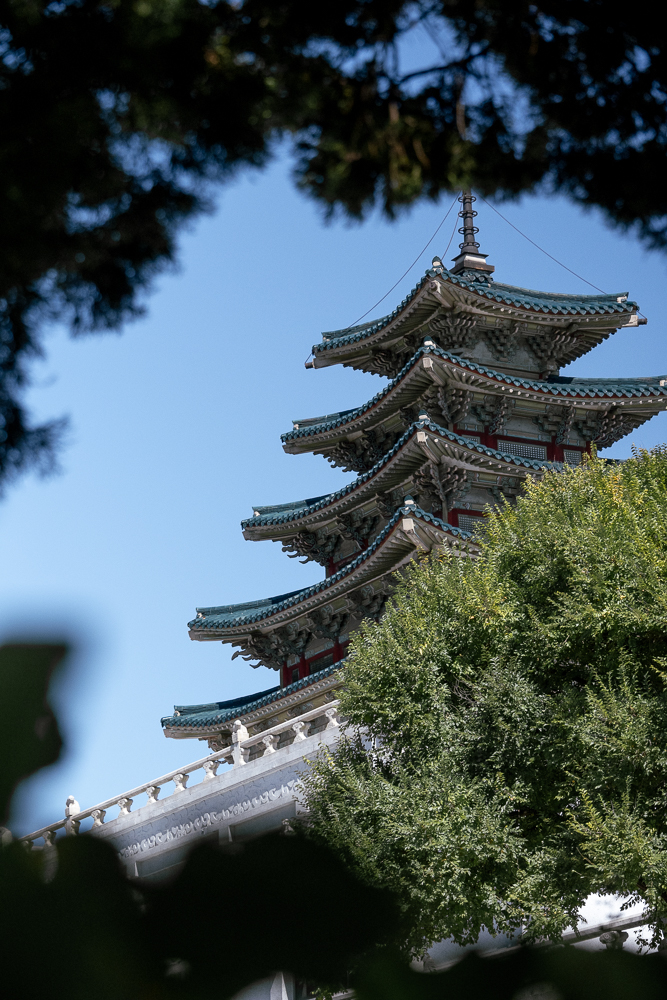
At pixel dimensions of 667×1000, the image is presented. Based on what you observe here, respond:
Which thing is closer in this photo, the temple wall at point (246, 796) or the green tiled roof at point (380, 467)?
the temple wall at point (246, 796)

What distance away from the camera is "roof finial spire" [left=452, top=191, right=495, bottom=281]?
106ft

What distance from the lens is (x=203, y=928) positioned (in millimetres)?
1442

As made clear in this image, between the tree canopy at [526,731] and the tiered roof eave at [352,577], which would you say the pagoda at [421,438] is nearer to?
the tiered roof eave at [352,577]

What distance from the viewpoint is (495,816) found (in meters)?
13.9

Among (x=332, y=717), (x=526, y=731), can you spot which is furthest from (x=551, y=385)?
(x=526, y=731)

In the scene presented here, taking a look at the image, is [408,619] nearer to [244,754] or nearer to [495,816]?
[495,816]

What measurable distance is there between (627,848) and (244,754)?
12453mm

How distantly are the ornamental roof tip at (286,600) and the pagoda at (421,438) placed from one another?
0.23 ft

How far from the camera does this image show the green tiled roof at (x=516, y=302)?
94.1 feet

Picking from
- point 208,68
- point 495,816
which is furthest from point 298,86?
point 495,816

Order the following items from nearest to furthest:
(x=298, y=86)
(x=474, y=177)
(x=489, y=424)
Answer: (x=298, y=86), (x=474, y=177), (x=489, y=424)

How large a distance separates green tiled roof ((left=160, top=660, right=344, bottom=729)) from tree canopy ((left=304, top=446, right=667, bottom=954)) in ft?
41.4

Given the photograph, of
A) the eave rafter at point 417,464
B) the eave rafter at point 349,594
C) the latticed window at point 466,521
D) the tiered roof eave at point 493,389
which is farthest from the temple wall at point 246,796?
the tiered roof eave at point 493,389

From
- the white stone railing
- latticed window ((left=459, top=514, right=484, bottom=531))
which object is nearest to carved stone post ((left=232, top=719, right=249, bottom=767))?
the white stone railing
